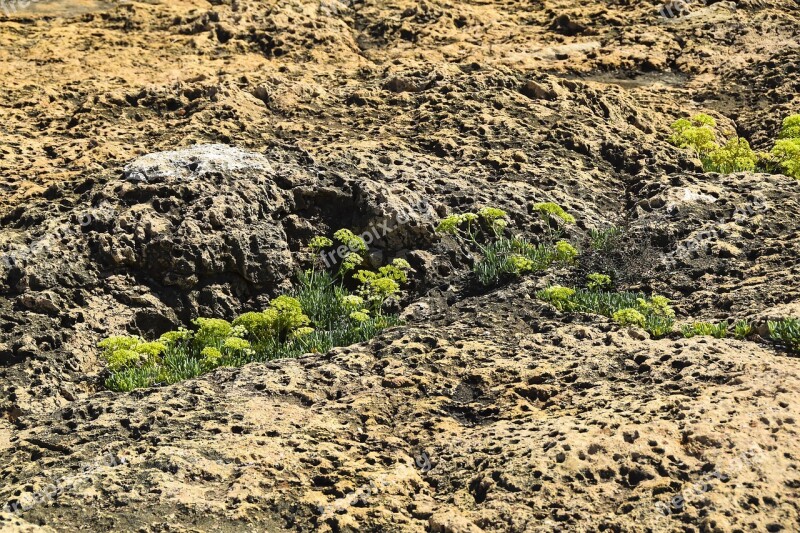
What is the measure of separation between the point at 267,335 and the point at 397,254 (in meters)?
1.80

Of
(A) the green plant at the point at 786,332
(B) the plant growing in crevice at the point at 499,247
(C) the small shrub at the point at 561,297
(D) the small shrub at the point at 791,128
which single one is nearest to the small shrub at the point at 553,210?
(B) the plant growing in crevice at the point at 499,247

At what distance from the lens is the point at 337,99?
1266cm

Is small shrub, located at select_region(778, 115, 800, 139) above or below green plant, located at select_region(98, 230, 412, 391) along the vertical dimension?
above

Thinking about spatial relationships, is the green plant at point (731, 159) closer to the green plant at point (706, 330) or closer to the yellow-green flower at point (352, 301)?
the green plant at point (706, 330)

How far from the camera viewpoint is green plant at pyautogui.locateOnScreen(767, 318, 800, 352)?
7.86m

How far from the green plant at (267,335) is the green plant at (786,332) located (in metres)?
3.22

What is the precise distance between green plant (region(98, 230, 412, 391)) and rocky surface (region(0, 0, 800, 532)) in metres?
0.33

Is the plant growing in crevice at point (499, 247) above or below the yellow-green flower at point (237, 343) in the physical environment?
above

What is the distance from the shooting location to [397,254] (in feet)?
34.3

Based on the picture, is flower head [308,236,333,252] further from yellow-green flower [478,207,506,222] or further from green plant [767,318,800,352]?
green plant [767,318,800,352]

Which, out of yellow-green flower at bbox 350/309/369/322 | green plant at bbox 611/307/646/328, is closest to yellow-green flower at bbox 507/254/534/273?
green plant at bbox 611/307/646/328

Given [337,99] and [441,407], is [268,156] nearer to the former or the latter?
[337,99]

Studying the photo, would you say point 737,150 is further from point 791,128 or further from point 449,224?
point 449,224

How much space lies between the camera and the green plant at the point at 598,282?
9.52m
